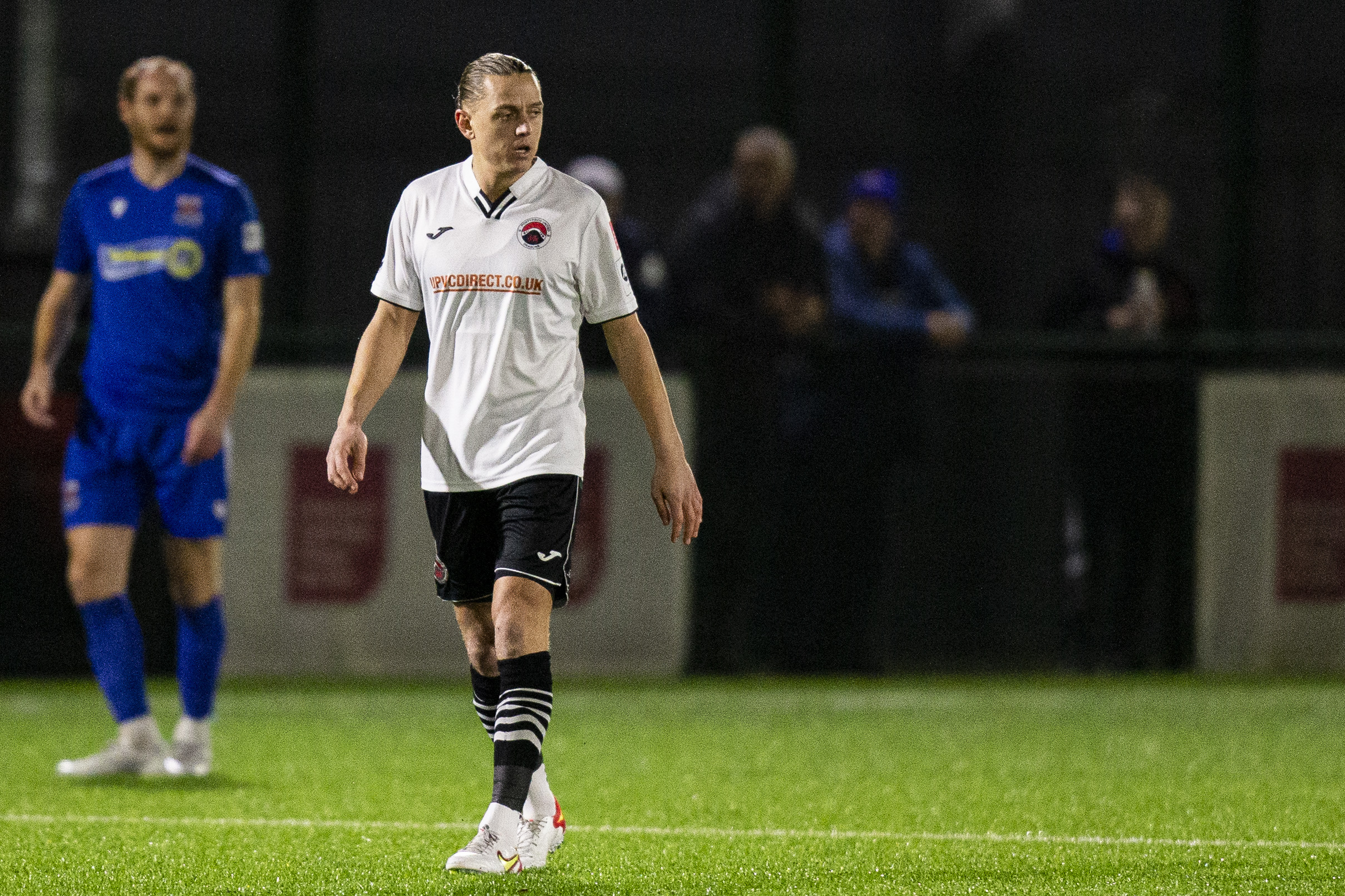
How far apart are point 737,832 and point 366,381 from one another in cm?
162

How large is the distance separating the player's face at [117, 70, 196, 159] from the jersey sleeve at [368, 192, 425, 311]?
74.0 inches

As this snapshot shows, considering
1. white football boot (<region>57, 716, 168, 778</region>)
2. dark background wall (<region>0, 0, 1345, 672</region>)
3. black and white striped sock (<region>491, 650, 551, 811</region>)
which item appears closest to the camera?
black and white striped sock (<region>491, 650, 551, 811</region>)

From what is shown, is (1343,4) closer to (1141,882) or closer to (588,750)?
(588,750)

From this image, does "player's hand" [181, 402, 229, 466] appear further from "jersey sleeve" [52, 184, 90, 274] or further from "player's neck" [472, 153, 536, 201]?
"player's neck" [472, 153, 536, 201]

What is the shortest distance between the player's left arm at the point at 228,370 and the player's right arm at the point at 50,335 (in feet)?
1.83

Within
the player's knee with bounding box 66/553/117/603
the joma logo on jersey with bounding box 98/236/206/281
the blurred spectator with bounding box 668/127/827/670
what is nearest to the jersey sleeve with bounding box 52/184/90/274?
the joma logo on jersey with bounding box 98/236/206/281

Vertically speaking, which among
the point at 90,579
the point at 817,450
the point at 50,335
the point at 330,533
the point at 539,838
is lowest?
the point at 539,838

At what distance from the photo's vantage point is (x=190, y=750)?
662cm

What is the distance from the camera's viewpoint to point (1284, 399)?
10.0m

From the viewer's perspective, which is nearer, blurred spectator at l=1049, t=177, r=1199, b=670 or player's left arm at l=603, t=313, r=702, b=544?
player's left arm at l=603, t=313, r=702, b=544

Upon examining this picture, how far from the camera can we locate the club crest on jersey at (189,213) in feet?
21.6

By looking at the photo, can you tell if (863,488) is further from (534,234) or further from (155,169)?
(534,234)

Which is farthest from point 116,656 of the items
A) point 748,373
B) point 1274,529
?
point 1274,529

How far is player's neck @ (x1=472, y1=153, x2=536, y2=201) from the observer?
4.83m
